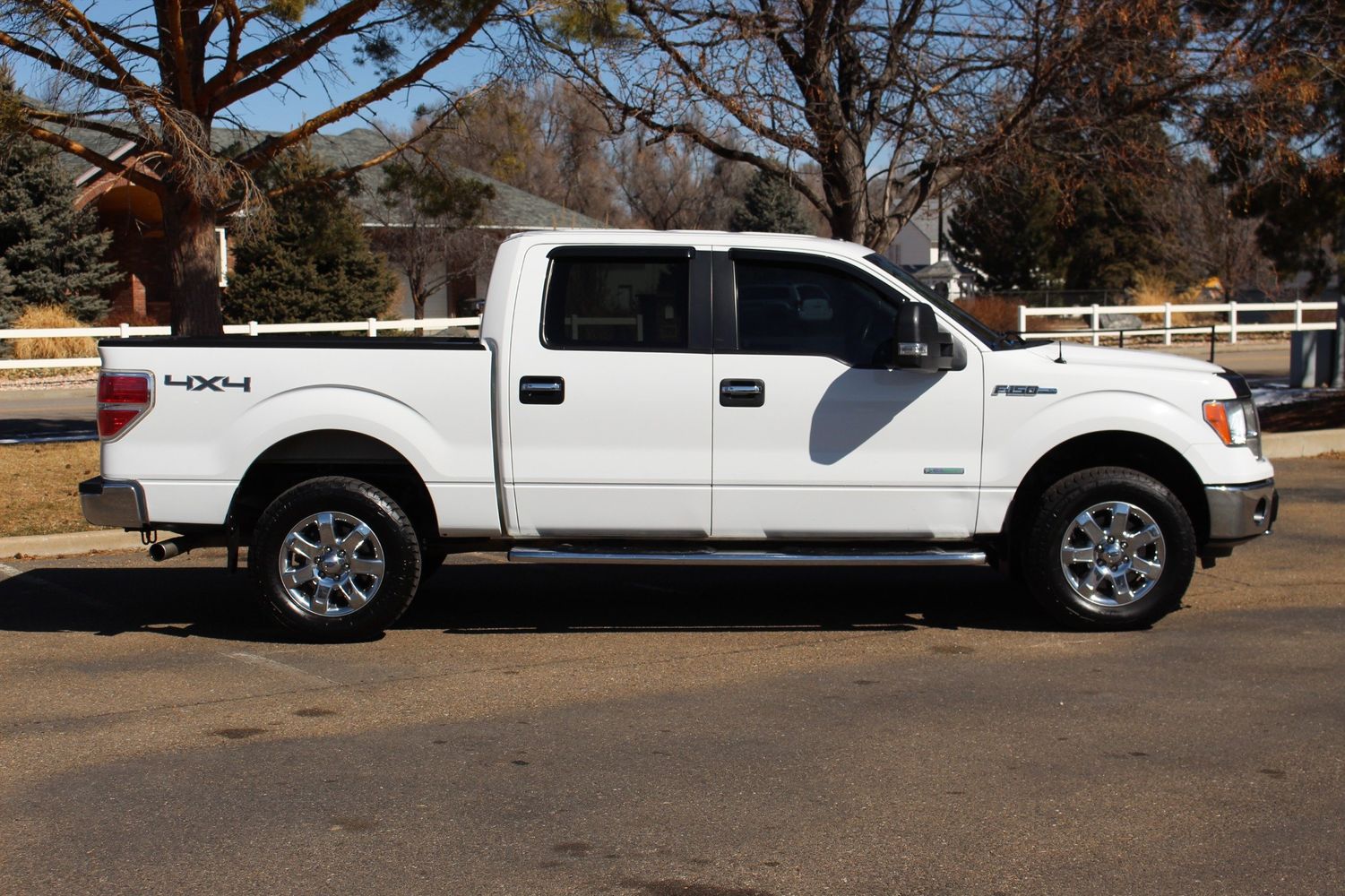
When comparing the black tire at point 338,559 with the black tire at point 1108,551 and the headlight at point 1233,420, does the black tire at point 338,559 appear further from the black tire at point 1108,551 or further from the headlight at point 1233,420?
the headlight at point 1233,420

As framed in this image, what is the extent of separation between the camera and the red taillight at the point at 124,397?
726 centimetres

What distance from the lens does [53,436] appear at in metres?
17.0

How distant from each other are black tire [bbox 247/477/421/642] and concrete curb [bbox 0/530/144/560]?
3253 millimetres

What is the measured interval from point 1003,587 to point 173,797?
5.40 m

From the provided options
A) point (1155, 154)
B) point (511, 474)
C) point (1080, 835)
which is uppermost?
point (1155, 154)

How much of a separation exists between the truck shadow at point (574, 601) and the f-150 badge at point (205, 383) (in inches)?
48.6

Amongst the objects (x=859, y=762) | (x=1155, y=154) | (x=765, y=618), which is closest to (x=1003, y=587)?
(x=765, y=618)

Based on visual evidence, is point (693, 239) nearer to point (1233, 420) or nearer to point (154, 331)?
point (1233, 420)

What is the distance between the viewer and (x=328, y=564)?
7340mm

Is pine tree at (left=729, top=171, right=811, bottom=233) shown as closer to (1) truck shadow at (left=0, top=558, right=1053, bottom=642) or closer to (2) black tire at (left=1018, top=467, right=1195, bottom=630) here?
(1) truck shadow at (left=0, top=558, right=1053, bottom=642)

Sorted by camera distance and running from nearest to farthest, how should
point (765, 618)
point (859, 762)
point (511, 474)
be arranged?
point (859, 762)
point (511, 474)
point (765, 618)

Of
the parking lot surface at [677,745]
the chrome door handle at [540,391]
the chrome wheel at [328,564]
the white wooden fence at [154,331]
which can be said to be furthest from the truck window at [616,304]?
the white wooden fence at [154,331]

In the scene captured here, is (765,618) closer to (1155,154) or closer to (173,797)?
(173,797)

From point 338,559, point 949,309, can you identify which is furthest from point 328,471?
point 949,309
